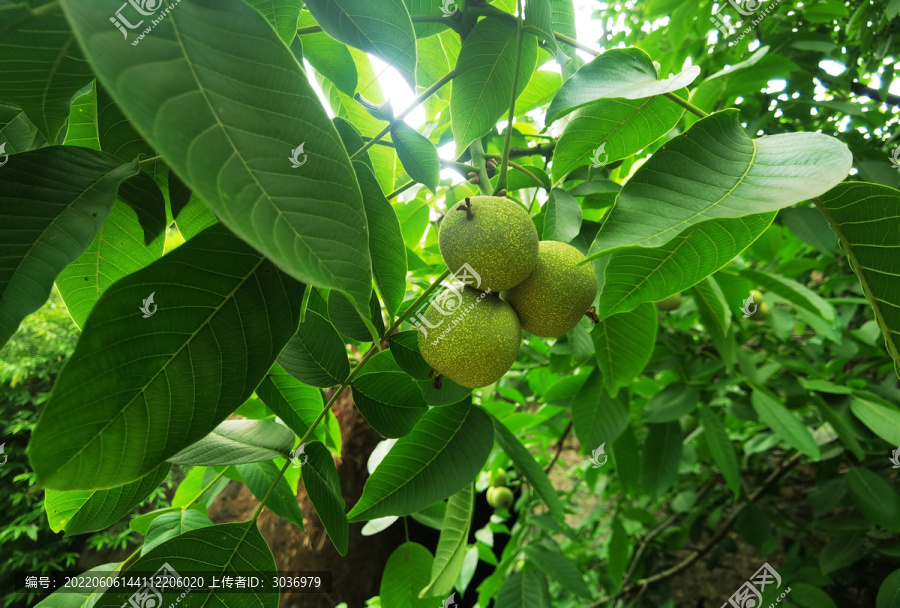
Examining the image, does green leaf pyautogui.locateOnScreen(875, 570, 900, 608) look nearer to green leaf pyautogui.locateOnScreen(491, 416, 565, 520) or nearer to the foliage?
the foliage

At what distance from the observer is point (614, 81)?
62cm

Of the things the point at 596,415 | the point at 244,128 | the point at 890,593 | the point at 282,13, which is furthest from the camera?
the point at 596,415

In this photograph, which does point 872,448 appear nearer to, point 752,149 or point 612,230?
point 752,149

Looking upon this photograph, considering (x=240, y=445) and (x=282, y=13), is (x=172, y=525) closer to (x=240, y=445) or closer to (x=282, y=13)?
(x=240, y=445)

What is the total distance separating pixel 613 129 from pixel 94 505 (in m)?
0.94

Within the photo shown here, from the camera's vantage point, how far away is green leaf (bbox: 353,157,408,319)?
565mm

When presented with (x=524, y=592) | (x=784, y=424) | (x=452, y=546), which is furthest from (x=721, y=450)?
(x=452, y=546)

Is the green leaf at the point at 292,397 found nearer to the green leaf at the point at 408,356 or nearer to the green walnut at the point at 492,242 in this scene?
the green leaf at the point at 408,356

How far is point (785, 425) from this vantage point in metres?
1.29

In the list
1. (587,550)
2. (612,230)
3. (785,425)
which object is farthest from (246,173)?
(587,550)

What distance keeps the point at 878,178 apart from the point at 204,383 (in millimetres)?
1662

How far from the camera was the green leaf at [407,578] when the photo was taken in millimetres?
975
